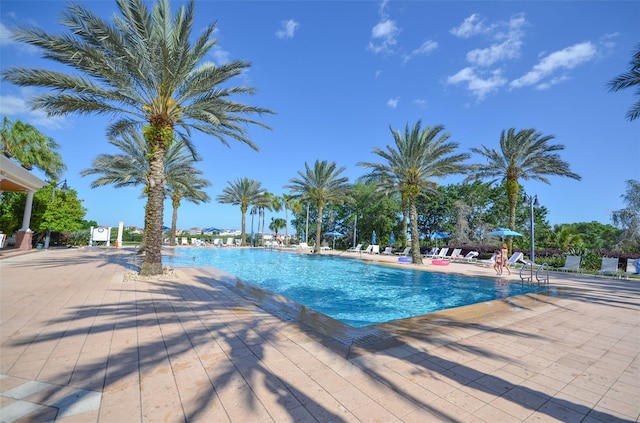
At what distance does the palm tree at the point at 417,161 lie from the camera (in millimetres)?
16734

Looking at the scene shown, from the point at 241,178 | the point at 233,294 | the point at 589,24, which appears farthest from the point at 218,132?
the point at 241,178

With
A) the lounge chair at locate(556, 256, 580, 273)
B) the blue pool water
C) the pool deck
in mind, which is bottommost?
the blue pool water

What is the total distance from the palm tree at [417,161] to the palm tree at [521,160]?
2999 millimetres

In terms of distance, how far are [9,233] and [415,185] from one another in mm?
25060

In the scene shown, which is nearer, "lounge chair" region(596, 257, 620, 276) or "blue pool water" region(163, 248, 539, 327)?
"blue pool water" region(163, 248, 539, 327)

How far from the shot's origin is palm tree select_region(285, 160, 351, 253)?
2694 centimetres

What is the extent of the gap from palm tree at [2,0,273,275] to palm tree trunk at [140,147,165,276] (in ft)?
0.10

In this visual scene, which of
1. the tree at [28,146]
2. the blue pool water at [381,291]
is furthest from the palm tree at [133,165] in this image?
the blue pool water at [381,291]

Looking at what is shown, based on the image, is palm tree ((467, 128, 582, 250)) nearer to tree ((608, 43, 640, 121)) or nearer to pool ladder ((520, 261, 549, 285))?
→ pool ladder ((520, 261, 549, 285))

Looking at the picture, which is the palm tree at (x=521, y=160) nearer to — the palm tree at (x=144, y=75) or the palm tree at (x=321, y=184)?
the palm tree at (x=321, y=184)

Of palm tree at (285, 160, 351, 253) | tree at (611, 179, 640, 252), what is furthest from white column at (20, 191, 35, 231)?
tree at (611, 179, 640, 252)

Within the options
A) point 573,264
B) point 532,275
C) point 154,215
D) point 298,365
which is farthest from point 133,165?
point 573,264

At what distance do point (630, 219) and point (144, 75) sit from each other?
37.9 meters

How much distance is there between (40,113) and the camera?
8570 mm
